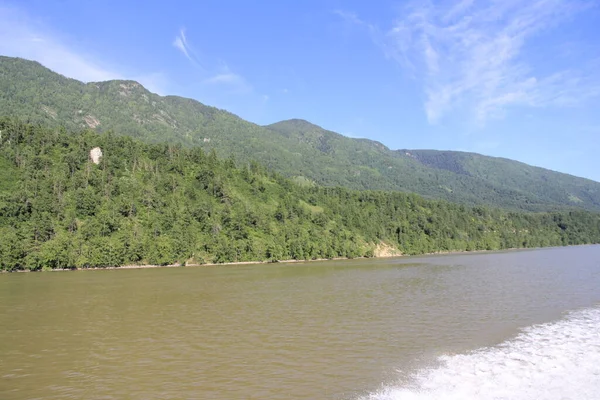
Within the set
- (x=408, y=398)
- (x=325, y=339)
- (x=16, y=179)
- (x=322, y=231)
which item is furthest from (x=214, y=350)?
(x=322, y=231)

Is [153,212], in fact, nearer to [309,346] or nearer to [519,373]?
[309,346]

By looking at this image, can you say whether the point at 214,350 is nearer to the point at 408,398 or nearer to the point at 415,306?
the point at 408,398

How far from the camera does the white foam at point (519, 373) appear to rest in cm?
1587

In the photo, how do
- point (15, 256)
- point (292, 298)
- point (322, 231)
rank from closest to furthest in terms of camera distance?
point (292, 298)
point (15, 256)
point (322, 231)

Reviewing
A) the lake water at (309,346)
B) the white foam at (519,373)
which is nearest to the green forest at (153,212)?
the lake water at (309,346)

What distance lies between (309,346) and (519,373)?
1144 cm

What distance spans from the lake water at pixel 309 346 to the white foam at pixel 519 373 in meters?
0.07

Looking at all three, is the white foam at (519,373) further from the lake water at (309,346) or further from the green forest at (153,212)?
the green forest at (153,212)

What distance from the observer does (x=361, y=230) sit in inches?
6599

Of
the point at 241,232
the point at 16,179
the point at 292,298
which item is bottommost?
the point at 292,298

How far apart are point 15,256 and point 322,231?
307 ft

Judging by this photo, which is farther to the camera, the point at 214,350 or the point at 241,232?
the point at 241,232

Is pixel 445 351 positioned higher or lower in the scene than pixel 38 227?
lower

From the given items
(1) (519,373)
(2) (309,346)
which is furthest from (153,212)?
(1) (519,373)
